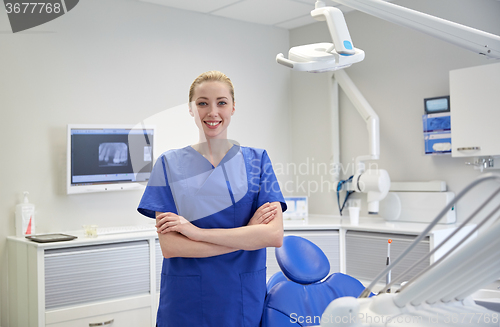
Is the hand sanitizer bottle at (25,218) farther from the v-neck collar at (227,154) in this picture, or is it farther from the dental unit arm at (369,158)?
the dental unit arm at (369,158)

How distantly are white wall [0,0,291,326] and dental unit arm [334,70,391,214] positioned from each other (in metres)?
0.82

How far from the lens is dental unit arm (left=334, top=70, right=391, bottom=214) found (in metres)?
3.20

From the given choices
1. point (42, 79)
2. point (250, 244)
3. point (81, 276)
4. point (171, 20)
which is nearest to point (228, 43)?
point (171, 20)

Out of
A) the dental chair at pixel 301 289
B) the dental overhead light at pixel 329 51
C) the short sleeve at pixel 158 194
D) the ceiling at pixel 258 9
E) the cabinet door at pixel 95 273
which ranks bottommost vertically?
the cabinet door at pixel 95 273

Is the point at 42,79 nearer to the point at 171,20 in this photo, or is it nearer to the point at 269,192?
the point at 171,20

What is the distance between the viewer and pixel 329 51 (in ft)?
3.71

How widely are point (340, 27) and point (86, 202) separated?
2.48 metres

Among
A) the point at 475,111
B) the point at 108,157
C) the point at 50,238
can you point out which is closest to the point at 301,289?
the point at 50,238

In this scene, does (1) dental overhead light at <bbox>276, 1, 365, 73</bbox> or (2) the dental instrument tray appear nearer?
(1) dental overhead light at <bbox>276, 1, 365, 73</bbox>

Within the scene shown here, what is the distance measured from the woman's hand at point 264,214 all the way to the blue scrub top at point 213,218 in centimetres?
3

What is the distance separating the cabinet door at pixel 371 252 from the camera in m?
2.85
